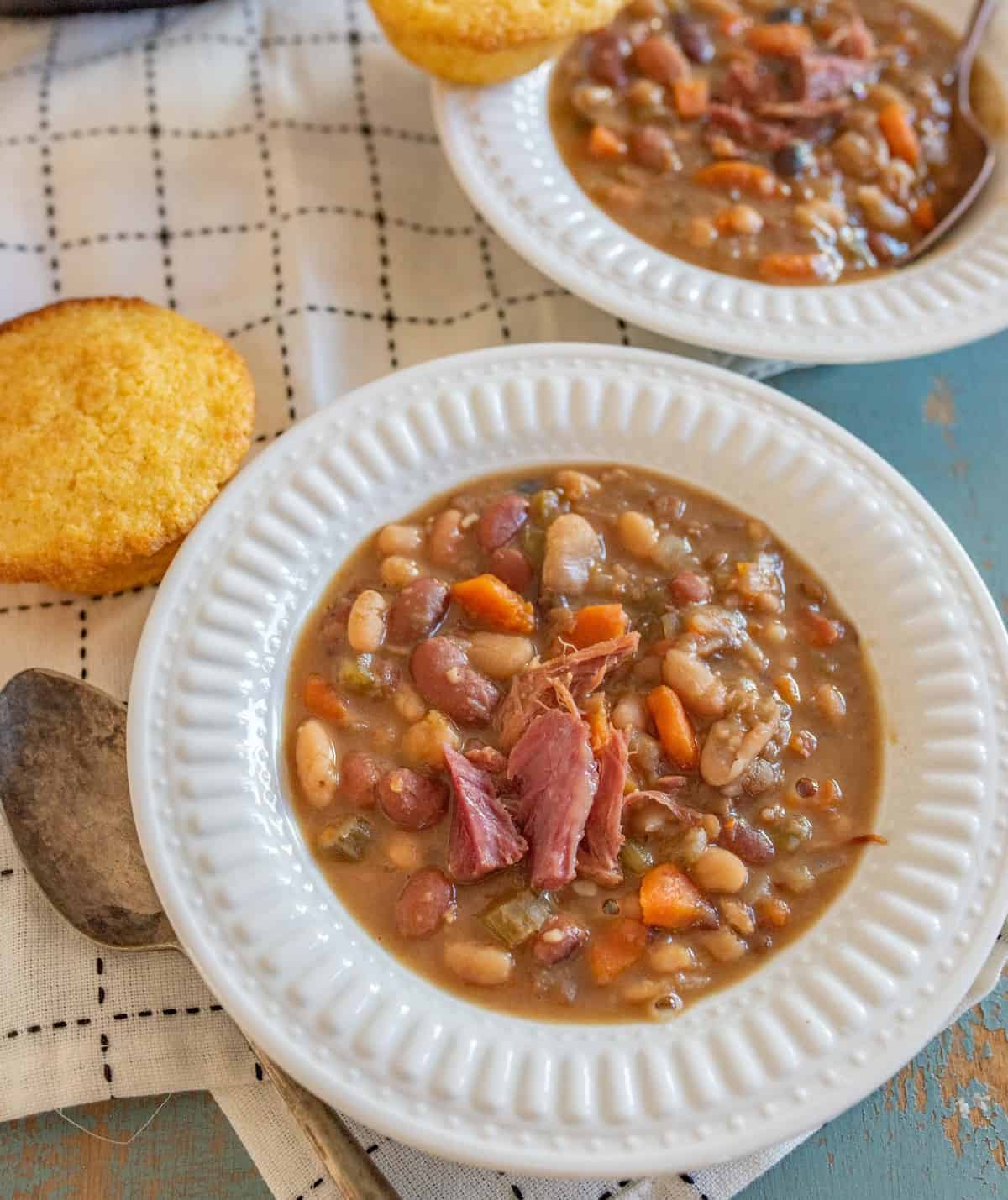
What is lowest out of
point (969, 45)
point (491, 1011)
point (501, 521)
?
point (491, 1011)

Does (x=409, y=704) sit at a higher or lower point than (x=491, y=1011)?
higher

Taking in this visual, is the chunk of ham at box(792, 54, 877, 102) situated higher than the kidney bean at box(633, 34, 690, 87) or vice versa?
the chunk of ham at box(792, 54, 877, 102)

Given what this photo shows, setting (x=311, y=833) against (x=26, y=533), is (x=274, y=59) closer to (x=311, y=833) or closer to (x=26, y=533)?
(x=26, y=533)

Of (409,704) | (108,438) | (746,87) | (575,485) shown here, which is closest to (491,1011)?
(409,704)

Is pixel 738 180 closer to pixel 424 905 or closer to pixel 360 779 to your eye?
pixel 360 779

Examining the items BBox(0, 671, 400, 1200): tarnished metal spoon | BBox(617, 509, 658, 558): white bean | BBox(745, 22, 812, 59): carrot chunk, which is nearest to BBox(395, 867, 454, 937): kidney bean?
BBox(0, 671, 400, 1200): tarnished metal spoon

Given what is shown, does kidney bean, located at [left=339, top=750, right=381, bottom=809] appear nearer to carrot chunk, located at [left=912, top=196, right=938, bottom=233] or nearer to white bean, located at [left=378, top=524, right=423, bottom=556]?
white bean, located at [left=378, top=524, right=423, bottom=556]

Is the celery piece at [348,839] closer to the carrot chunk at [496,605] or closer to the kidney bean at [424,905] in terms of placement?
the kidney bean at [424,905]
